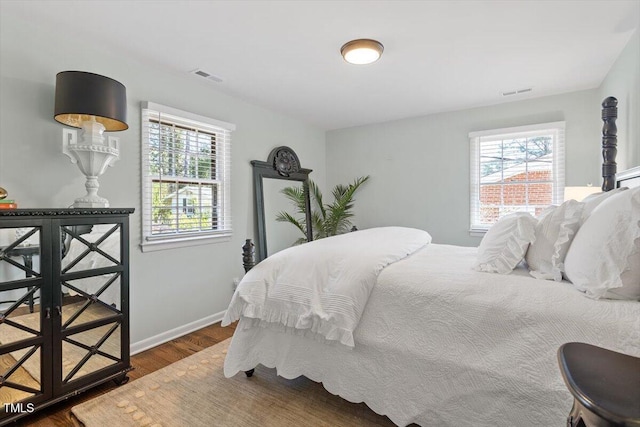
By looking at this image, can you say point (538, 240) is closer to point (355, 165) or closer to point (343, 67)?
point (343, 67)

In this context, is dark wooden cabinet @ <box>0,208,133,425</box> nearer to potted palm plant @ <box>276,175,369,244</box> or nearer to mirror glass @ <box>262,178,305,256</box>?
mirror glass @ <box>262,178,305,256</box>

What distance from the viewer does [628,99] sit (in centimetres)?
235

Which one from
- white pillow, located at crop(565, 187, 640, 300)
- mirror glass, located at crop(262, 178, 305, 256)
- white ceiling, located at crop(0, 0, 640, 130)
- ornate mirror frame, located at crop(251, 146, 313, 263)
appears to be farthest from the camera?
mirror glass, located at crop(262, 178, 305, 256)

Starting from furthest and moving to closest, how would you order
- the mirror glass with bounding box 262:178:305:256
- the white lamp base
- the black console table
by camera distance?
1. the mirror glass with bounding box 262:178:305:256
2. the white lamp base
3. the black console table

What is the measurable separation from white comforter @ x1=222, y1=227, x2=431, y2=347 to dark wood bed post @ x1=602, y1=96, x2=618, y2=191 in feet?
5.27

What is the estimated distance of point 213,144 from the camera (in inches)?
129

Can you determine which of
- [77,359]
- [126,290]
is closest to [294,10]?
[126,290]

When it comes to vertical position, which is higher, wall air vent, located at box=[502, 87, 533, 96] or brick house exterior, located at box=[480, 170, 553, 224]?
wall air vent, located at box=[502, 87, 533, 96]

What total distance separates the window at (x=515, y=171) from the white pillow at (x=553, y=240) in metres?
2.23

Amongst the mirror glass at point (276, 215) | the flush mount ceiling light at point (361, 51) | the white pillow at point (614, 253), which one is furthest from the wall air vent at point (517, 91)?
the mirror glass at point (276, 215)

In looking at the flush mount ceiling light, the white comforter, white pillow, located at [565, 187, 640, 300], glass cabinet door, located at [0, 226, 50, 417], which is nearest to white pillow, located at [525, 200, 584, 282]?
white pillow, located at [565, 187, 640, 300]

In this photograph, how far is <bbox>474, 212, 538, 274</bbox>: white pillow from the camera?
1664mm

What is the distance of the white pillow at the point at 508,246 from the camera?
166 cm

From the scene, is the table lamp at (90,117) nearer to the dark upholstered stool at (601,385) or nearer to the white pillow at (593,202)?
the dark upholstered stool at (601,385)
